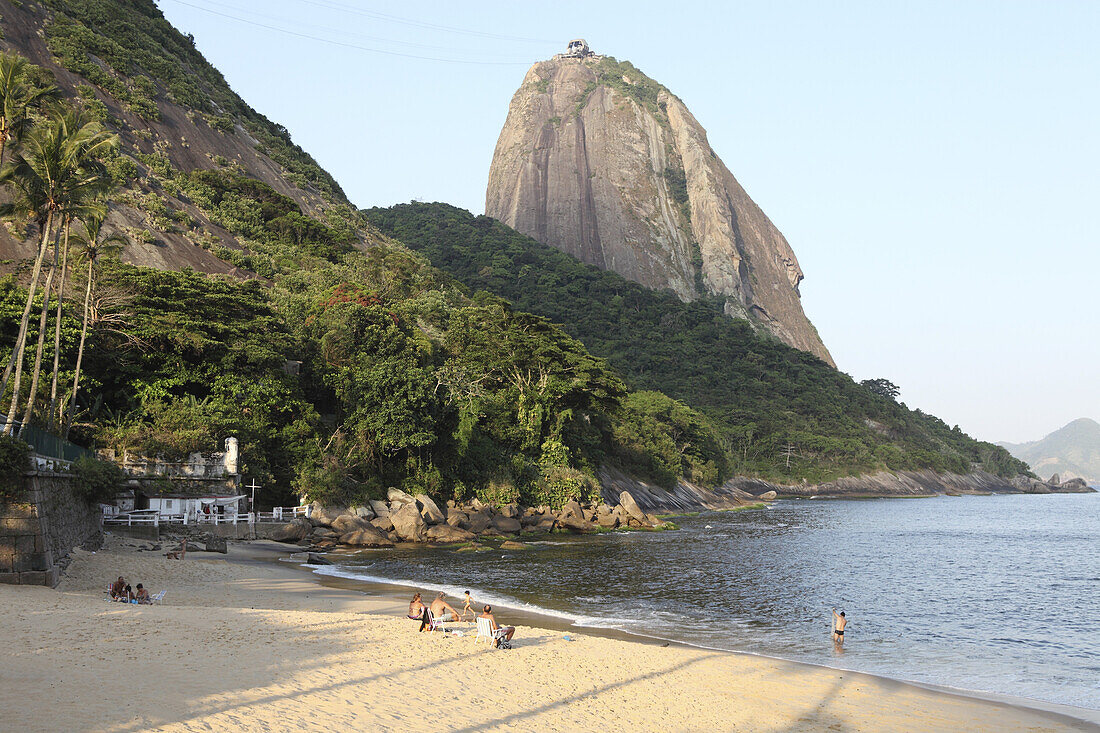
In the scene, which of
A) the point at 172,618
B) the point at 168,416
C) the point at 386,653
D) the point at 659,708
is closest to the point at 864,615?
the point at 659,708

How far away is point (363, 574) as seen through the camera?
30.1 meters

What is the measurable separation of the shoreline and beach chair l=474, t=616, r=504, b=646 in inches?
150

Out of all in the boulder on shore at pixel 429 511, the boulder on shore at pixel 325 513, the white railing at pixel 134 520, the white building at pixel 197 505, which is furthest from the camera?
the boulder on shore at pixel 429 511

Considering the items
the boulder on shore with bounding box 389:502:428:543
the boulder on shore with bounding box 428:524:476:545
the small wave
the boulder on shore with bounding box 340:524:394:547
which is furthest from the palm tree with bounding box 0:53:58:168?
the boulder on shore with bounding box 428:524:476:545

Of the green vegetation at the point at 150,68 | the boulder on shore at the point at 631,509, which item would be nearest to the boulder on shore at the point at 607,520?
the boulder on shore at the point at 631,509

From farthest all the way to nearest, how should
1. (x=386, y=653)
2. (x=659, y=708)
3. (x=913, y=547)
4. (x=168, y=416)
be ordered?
(x=913, y=547) → (x=168, y=416) → (x=386, y=653) → (x=659, y=708)

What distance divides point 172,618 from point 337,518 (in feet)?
86.7

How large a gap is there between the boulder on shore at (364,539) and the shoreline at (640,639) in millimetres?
7915

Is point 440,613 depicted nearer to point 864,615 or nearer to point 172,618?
point 172,618

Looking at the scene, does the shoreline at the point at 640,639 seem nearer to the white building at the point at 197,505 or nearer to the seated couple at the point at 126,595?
the white building at the point at 197,505

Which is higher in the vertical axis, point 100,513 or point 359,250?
point 359,250

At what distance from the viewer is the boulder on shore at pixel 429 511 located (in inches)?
1827

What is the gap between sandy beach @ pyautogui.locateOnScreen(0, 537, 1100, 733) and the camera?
10.6 m

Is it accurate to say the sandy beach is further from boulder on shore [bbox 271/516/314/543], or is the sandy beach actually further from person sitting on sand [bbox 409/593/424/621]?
boulder on shore [bbox 271/516/314/543]
